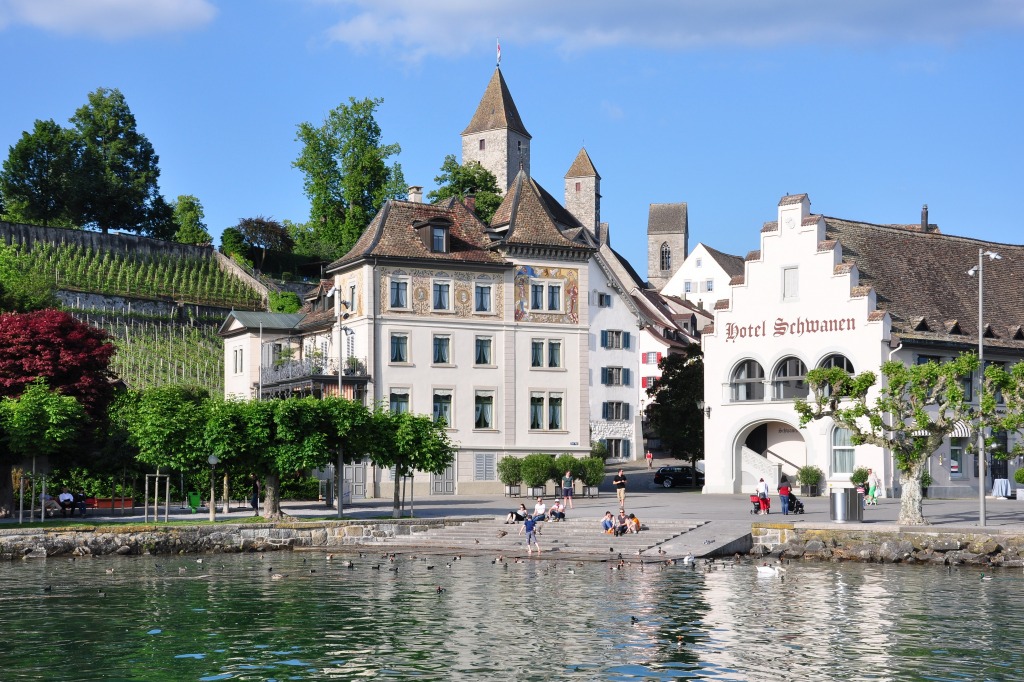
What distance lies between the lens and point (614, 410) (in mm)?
95625

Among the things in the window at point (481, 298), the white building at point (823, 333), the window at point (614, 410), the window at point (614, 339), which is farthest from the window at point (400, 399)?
the window at point (614, 410)

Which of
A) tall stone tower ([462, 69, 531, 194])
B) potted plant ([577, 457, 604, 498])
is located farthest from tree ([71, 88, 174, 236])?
potted plant ([577, 457, 604, 498])

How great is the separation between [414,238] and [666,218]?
379 ft

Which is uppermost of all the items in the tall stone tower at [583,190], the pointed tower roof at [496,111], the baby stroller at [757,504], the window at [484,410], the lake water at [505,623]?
the pointed tower roof at [496,111]

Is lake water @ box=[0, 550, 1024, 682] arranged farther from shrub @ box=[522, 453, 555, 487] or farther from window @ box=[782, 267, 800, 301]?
window @ box=[782, 267, 800, 301]

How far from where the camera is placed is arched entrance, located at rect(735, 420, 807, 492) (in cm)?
6694

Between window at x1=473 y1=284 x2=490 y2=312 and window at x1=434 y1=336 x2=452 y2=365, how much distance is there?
2321 mm

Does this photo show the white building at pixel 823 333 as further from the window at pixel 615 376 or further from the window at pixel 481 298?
the window at pixel 615 376

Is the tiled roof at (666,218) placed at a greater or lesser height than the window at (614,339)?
greater

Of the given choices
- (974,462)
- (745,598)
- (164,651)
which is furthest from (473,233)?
(164,651)

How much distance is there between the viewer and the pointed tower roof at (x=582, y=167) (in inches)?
6294

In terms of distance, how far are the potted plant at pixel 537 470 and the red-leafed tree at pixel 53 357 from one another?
68.1ft

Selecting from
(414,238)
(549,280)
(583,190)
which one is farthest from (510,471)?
(583,190)

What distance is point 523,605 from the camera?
32.5m
